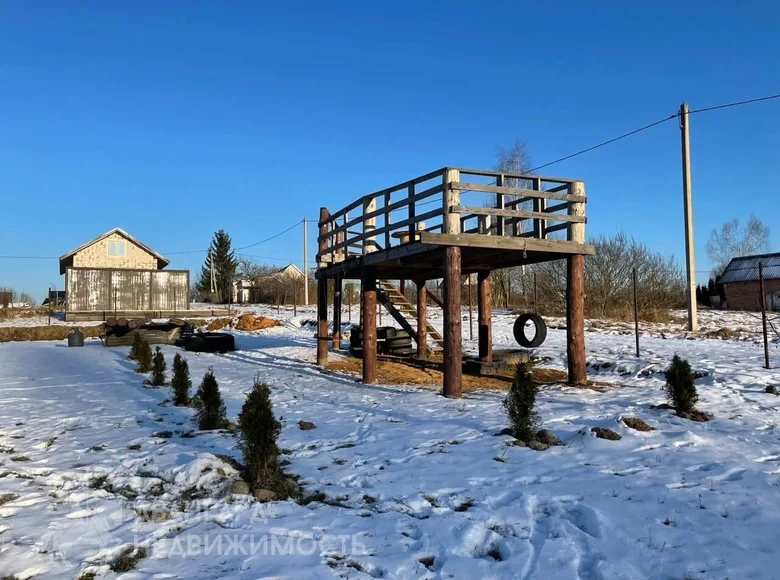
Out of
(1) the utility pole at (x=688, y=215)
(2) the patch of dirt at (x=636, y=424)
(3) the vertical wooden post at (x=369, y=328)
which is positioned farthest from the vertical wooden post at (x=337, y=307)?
(1) the utility pole at (x=688, y=215)

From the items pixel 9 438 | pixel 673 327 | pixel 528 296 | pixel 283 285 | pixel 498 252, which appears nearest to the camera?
pixel 9 438

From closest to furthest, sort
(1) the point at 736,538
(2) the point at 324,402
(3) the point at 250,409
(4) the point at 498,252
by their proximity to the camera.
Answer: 1. (1) the point at 736,538
2. (3) the point at 250,409
3. (2) the point at 324,402
4. (4) the point at 498,252

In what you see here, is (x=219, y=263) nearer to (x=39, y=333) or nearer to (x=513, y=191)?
(x=39, y=333)

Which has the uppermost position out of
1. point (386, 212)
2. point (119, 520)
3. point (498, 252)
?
point (386, 212)

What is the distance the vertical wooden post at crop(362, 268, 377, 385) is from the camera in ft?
36.6

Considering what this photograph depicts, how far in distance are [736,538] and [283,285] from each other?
45.4 metres

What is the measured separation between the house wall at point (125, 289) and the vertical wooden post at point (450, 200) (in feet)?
101

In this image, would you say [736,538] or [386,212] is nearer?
[736,538]

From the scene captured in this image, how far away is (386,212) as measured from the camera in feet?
33.8

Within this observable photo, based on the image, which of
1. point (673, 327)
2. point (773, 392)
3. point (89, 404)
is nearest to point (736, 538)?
point (773, 392)

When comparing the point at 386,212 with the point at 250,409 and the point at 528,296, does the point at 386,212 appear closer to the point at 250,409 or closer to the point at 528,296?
the point at 250,409

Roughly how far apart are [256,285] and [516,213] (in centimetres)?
4675

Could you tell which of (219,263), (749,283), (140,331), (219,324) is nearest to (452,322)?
(140,331)

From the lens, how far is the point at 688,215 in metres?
19.5
